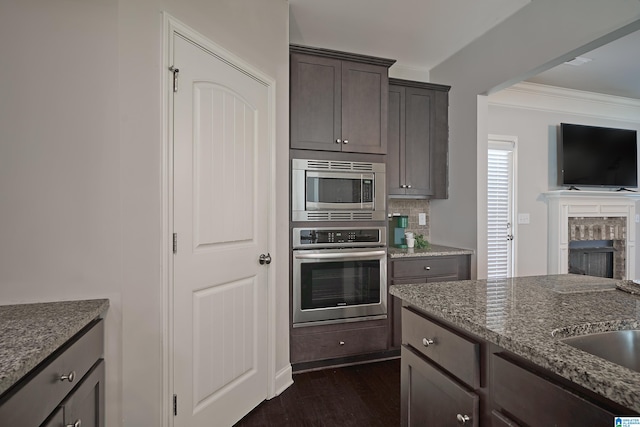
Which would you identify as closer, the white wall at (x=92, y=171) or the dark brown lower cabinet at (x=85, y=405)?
the dark brown lower cabinet at (x=85, y=405)

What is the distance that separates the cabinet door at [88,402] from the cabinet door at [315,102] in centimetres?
184

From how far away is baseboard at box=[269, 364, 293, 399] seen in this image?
2170mm

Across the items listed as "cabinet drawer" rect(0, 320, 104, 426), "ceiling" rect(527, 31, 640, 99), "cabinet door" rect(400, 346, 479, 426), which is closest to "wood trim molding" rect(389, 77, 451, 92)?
"ceiling" rect(527, 31, 640, 99)

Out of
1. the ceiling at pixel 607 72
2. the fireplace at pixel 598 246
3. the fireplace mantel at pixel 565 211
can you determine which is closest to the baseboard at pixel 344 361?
the fireplace mantel at pixel 565 211

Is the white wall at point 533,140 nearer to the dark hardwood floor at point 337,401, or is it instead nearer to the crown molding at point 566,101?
the crown molding at point 566,101

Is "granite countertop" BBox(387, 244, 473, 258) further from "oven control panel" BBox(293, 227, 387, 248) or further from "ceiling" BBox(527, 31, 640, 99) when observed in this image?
"ceiling" BBox(527, 31, 640, 99)

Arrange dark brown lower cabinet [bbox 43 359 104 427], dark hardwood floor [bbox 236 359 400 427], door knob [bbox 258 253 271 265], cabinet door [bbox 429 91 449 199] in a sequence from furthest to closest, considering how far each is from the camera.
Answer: cabinet door [bbox 429 91 449 199], door knob [bbox 258 253 271 265], dark hardwood floor [bbox 236 359 400 427], dark brown lower cabinet [bbox 43 359 104 427]

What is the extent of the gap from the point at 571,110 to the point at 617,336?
180 inches

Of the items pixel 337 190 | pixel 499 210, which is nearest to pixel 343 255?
pixel 337 190

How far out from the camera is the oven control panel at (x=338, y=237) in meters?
2.46

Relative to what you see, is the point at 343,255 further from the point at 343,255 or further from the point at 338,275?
the point at 338,275

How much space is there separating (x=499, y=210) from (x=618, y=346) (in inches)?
132

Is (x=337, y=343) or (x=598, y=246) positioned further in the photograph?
(x=598, y=246)

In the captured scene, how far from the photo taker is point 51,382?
37.9 inches
